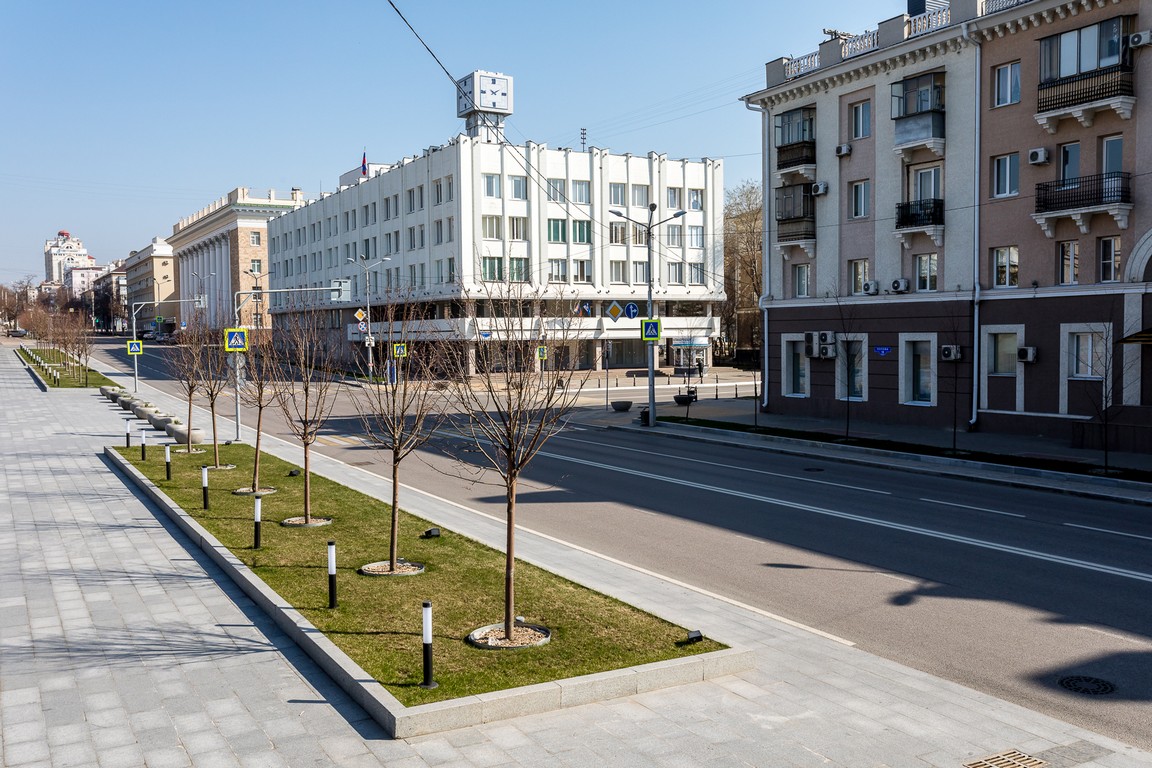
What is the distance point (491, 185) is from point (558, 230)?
6.00m

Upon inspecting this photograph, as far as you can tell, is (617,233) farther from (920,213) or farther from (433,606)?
(433,606)

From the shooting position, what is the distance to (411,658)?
8.50m

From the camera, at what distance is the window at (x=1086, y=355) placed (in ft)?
84.4

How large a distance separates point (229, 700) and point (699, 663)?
397 cm

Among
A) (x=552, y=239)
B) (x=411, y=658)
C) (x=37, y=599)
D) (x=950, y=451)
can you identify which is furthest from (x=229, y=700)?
(x=552, y=239)

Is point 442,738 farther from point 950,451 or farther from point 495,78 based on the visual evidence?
point 495,78

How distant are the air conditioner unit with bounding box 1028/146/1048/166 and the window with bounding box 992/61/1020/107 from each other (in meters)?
1.88

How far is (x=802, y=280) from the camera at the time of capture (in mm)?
36438

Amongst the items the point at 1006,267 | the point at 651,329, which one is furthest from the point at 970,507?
the point at 651,329

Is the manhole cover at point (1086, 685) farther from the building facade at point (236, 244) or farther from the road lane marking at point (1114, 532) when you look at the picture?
the building facade at point (236, 244)

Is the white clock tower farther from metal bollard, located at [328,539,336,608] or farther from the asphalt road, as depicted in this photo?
metal bollard, located at [328,539,336,608]

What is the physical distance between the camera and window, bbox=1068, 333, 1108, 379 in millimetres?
25734

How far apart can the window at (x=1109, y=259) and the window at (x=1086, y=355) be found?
1659 mm

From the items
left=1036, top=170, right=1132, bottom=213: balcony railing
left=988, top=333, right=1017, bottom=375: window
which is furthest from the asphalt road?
left=1036, top=170, right=1132, bottom=213: balcony railing
